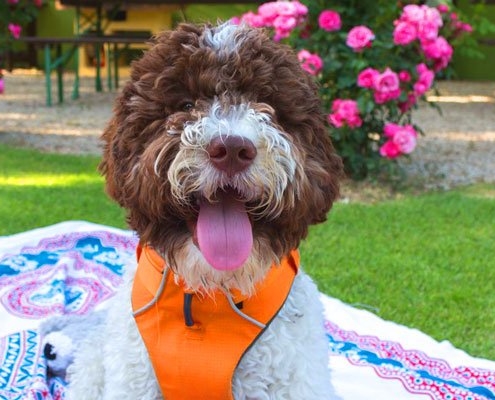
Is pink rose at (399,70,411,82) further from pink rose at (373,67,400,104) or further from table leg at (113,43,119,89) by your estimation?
table leg at (113,43,119,89)

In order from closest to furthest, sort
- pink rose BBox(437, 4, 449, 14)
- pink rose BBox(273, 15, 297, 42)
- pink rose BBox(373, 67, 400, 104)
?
pink rose BBox(373, 67, 400, 104), pink rose BBox(273, 15, 297, 42), pink rose BBox(437, 4, 449, 14)

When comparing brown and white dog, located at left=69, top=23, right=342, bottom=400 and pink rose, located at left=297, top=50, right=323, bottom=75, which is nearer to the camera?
brown and white dog, located at left=69, top=23, right=342, bottom=400

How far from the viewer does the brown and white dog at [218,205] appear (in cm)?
217

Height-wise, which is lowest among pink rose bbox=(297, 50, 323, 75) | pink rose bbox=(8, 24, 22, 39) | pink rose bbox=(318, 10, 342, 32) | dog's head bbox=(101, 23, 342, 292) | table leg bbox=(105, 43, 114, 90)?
table leg bbox=(105, 43, 114, 90)

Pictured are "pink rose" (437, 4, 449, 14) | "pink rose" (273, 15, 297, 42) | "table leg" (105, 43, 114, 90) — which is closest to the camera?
A: "pink rose" (273, 15, 297, 42)

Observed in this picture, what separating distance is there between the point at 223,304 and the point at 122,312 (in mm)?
453

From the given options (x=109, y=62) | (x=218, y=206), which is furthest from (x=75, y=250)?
(x=109, y=62)

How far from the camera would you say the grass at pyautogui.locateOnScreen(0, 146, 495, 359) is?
15.4 ft

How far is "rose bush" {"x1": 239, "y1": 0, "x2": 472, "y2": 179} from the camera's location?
22.7ft

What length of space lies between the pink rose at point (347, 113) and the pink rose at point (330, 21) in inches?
28.8

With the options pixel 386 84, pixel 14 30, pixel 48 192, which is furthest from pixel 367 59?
pixel 14 30

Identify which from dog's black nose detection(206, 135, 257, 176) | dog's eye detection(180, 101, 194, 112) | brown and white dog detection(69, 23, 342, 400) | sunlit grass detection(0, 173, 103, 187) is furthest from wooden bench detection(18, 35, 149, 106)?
dog's black nose detection(206, 135, 257, 176)

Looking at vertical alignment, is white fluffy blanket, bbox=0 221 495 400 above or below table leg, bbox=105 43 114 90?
above

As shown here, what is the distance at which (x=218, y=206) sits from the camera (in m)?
2.25
